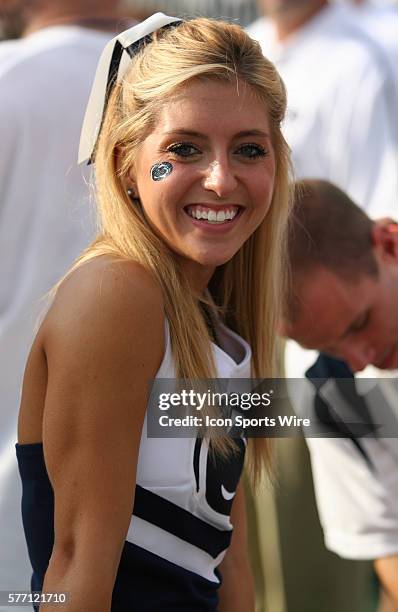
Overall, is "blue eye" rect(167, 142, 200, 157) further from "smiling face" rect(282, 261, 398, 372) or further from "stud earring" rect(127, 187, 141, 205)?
"smiling face" rect(282, 261, 398, 372)

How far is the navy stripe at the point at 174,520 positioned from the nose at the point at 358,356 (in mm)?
851

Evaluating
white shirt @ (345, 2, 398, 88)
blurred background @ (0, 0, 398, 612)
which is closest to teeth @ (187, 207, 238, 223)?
blurred background @ (0, 0, 398, 612)

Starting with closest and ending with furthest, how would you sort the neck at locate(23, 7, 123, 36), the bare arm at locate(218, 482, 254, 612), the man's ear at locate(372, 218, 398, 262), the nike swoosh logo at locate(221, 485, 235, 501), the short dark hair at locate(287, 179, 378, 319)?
the nike swoosh logo at locate(221, 485, 235, 501), the bare arm at locate(218, 482, 254, 612), the short dark hair at locate(287, 179, 378, 319), the man's ear at locate(372, 218, 398, 262), the neck at locate(23, 7, 123, 36)

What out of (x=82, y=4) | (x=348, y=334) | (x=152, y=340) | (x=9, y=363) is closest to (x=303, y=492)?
(x=348, y=334)

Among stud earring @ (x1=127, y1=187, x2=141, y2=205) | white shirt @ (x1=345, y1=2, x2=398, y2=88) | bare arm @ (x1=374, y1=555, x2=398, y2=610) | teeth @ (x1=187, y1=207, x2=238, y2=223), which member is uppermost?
white shirt @ (x1=345, y1=2, x2=398, y2=88)

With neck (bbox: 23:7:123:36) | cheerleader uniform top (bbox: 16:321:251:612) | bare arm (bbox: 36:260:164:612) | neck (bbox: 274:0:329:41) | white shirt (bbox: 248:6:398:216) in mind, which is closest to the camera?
bare arm (bbox: 36:260:164:612)

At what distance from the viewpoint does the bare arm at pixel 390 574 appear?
9.60 feet

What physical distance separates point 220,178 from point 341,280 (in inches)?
35.1

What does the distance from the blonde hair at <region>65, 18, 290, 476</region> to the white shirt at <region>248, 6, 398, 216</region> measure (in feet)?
4.59

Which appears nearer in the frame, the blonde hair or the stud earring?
the blonde hair

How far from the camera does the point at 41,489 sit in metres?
1.94

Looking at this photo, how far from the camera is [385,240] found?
2.86 meters

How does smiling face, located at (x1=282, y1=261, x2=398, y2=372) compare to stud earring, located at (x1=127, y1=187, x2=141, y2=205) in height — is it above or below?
above

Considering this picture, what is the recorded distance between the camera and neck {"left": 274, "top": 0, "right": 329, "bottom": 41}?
13.6ft
